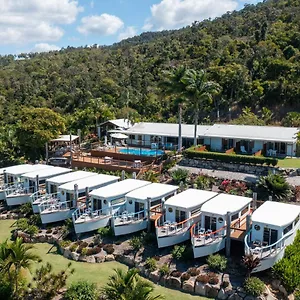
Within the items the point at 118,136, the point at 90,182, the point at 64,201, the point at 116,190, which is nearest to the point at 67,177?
the point at 90,182

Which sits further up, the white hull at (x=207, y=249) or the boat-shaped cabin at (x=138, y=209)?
the boat-shaped cabin at (x=138, y=209)

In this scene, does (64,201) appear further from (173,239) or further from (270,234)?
(270,234)

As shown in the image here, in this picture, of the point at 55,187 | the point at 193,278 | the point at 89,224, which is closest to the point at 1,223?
the point at 55,187

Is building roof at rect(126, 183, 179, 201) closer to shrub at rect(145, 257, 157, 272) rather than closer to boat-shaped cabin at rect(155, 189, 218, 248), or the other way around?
boat-shaped cabin at rect(155, 189, 218, 248)

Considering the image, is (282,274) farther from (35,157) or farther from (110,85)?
(110,85)

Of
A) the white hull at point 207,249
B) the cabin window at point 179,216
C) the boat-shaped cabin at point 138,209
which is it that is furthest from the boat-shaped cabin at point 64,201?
the white hull at point 207,249

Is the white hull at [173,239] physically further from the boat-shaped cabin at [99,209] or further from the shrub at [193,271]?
the boat-shaped cabin at [99,209]
